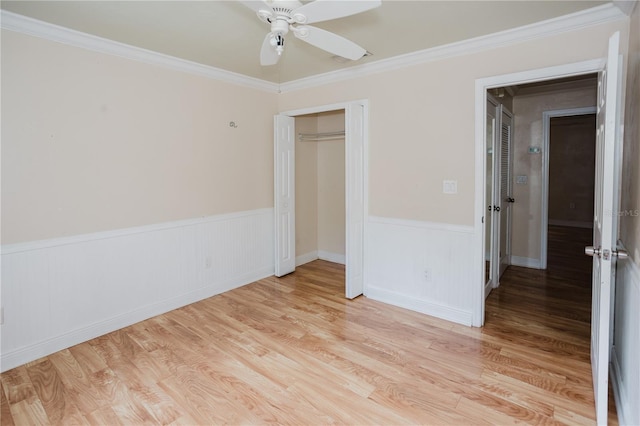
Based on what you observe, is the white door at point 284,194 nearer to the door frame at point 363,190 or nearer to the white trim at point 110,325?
the white trim at point 110,325

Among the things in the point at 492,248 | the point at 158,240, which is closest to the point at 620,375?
the point at 492,248

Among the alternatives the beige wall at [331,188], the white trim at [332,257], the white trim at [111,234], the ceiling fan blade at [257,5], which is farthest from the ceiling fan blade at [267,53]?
the white trim at [332,257]

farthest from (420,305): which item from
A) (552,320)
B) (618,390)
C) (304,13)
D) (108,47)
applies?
(108,47)

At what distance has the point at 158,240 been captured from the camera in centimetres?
333

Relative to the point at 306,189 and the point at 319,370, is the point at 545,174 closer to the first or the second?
the point at 306,189

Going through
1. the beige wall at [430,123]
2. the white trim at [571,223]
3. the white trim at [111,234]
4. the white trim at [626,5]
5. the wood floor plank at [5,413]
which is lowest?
the wood floor plank at [5,413]

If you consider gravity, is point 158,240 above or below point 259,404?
above

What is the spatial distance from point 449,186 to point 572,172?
6770mm

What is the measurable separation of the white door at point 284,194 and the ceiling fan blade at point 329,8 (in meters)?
2.43

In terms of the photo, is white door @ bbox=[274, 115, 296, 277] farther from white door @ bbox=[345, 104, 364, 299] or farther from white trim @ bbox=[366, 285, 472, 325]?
white trim @ bbox=[366, 285, 472, 325]

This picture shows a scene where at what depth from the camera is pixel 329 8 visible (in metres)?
1.76

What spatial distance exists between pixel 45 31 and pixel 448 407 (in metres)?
3.78

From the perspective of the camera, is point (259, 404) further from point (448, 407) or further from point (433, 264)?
point (433, 264)

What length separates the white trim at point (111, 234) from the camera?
2.51 meters
